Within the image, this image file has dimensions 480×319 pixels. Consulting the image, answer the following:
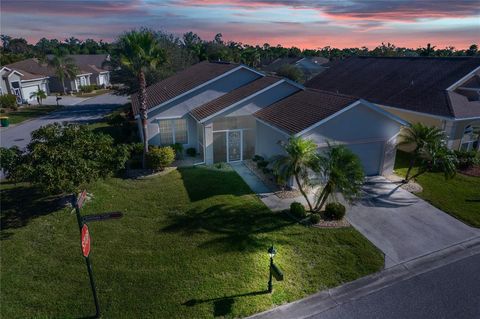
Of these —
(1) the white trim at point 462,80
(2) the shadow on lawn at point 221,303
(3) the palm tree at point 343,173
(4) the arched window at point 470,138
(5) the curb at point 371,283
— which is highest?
(1) the white trim at point 462,80

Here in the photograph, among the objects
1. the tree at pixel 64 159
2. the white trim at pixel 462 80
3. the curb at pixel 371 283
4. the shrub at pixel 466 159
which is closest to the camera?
the curb at pixel 371 283

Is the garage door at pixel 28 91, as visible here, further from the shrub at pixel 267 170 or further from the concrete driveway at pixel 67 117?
the shrub at pixel 267 170

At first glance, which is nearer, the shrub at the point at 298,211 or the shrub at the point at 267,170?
the shrub at the point at 298,211

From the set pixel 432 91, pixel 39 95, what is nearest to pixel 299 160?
pixel 432 91

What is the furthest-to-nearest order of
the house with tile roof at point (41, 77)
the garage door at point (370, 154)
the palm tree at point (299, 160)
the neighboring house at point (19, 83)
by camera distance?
1. the house with tile roof at point (41, 77)
2. the neighboring house at point (19, 83)
3. the garage door at point (370, 154)
4. the palm tree at point (299, 160)

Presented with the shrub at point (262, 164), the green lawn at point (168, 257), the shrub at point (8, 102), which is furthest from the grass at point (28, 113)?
the shrub at point (262, 164)

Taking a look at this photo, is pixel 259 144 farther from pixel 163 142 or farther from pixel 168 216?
pixel 168 216

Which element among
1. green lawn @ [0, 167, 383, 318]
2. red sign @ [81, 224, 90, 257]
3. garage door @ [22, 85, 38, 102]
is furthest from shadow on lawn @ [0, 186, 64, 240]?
garage door @ [22, 85, 38, 102]
